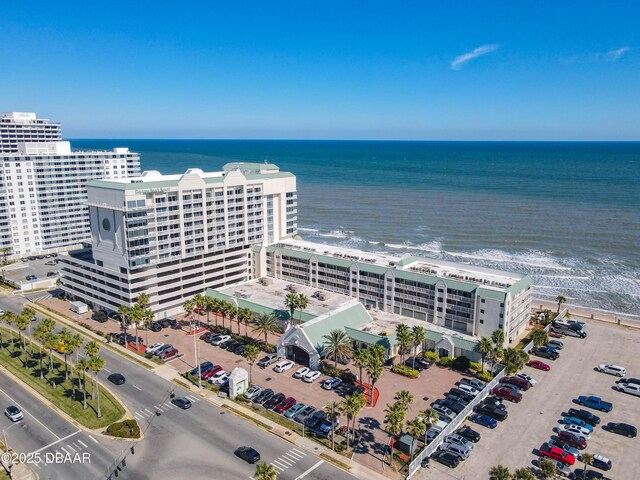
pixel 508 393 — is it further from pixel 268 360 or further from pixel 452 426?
pixel 268 360

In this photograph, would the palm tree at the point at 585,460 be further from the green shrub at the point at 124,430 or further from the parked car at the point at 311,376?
the green shrub at the point at 124,430

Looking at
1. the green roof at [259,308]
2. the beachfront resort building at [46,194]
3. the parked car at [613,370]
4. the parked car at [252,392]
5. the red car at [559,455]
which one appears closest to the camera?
the red car at [559,455]

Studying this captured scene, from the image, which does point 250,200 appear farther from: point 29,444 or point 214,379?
point 29,444

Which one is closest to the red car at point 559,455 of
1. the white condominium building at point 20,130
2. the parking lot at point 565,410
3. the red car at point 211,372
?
the parking lot at point 565,410

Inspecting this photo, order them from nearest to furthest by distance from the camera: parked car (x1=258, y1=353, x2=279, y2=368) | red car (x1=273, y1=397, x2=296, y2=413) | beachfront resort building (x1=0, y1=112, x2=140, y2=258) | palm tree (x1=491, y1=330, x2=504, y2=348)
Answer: red car (x1=273, y1=397, x2=296, y2=413)
palm tree (x1=491, y1=330, x2=504, y2=348)
parked car (x1=258, y1=353, x2=279, y2=368)
beachfront resort building (x1=0, y1=112, x2=140, y2=258)

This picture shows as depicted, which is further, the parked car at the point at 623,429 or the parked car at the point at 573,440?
the parked car at the point at 623,429

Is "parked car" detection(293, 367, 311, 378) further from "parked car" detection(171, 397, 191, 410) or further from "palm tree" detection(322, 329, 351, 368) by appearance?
"parked car" detection(171, 397, 191, 410)

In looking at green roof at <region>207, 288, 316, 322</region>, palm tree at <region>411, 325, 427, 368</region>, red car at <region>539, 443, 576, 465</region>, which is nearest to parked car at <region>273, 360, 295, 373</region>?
green roof at <region>207, 288, 316, 322</region>
